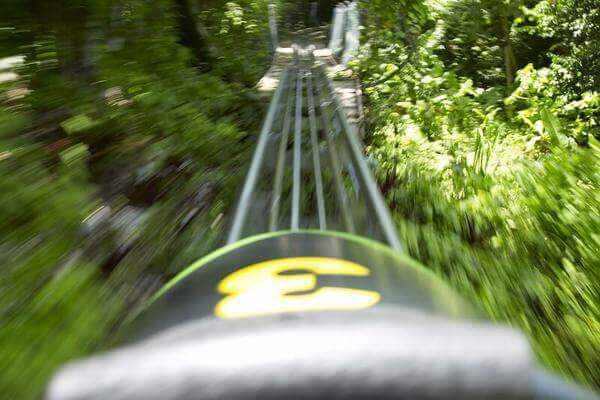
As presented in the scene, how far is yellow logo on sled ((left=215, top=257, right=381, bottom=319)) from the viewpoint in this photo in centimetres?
77

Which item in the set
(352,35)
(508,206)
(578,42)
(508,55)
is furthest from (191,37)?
(508,55)

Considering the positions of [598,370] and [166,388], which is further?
[598,370]

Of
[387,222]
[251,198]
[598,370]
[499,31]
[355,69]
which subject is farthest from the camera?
[499,31]

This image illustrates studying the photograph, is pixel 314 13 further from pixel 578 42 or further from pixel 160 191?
pixel 160 191

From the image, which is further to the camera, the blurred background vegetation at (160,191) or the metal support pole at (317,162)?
the metal support pole at (317,162)

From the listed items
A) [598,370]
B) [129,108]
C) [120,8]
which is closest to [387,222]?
[598,370]

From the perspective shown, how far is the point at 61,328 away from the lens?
1465 millimetres

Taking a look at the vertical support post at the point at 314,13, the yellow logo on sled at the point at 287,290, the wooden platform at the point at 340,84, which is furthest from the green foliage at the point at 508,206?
the vertical support post at the point at 314,13

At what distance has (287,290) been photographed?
0.88m

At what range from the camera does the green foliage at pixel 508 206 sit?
2188 mm

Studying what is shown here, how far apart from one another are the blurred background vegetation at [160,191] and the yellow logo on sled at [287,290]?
25.3 inches

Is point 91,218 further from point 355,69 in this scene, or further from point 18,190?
point 355,69

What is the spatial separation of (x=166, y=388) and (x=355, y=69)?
805cm

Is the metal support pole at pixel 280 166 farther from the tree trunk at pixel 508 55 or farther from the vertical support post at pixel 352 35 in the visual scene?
the tree trunk at pixel 508 55
